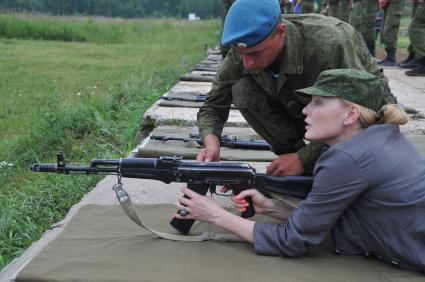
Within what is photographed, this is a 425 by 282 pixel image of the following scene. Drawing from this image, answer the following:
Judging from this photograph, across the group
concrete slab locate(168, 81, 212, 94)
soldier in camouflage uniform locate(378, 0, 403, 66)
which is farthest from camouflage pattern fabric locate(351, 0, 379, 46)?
concrete slab locate(168, 81, 212, 94)

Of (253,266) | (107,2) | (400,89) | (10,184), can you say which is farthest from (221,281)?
(107,2)

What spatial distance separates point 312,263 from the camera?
2.50 m

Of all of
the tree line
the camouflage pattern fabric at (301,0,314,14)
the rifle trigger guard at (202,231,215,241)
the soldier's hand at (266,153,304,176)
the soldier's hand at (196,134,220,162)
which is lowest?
the tree line

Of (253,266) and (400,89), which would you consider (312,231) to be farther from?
(400,89)

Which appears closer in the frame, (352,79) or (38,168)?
(352,79)

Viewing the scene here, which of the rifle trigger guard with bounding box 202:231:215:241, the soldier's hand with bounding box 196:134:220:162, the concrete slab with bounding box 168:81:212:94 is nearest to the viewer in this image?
the rifle trigger guard with bounding box 202:231:215:241

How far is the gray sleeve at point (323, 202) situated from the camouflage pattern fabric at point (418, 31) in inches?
271

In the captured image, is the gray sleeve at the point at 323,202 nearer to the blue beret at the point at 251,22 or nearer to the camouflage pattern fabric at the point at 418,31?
the blue beret at the point at 251,22

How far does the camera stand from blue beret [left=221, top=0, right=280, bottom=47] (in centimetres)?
267

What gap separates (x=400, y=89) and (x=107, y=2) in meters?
38.0

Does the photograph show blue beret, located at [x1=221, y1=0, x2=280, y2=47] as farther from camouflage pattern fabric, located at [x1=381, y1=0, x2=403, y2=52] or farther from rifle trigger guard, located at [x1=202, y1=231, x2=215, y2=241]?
camouflage pattern fabric, located at [x1=381, y1=0, x2=403, y2=52]

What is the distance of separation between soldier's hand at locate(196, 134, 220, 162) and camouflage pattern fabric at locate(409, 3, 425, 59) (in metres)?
6.20

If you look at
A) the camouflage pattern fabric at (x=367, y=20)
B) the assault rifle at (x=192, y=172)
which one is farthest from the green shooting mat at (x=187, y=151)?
the camouflage pattern fabric at (x=367, y=20)

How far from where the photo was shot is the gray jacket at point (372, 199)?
2.29 m
